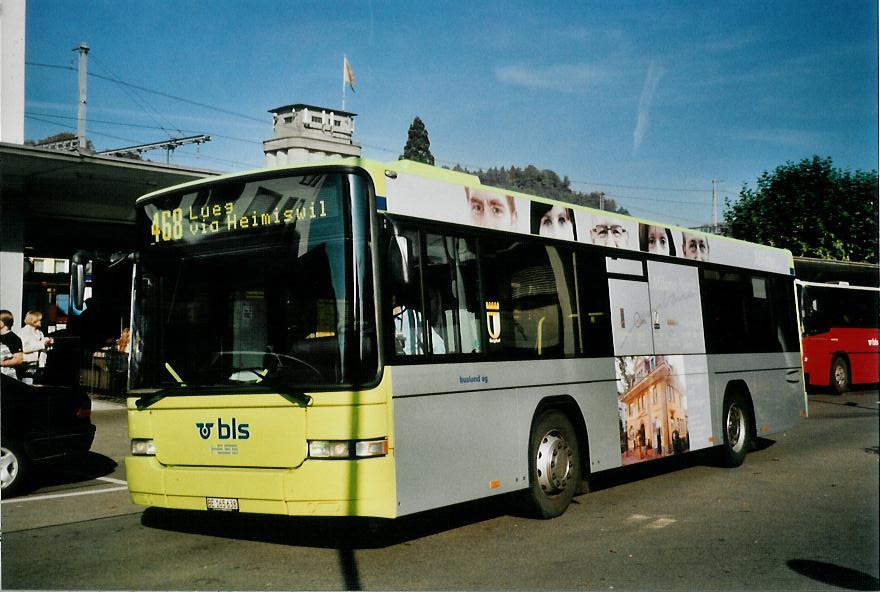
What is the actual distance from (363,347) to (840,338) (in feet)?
77.6

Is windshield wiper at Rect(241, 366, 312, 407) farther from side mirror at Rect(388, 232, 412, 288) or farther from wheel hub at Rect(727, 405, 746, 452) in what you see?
wheel hub at Rect(727, 405, 746, 452)

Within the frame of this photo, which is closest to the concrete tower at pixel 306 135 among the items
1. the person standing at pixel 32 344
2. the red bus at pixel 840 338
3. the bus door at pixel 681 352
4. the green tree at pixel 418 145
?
the person standing at pixel 32 344

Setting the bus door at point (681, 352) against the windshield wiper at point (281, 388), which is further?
the bus door at point (681, 352)

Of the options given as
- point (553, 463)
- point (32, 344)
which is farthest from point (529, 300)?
point (32, 344)

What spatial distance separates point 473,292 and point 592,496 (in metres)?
3.31

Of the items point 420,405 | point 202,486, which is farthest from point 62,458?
point 420,405

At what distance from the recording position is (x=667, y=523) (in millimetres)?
8133

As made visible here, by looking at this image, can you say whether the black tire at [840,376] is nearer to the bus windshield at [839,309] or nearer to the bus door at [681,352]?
the bus windshield at [839,309]

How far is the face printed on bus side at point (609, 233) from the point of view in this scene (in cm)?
983

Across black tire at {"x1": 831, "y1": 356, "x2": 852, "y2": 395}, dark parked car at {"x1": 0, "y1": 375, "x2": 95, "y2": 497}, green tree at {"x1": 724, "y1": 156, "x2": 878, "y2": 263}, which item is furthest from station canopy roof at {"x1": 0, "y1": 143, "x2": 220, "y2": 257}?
green tree at {"x1": 724, "y1": 156, "x2": 878, "y2": 263}

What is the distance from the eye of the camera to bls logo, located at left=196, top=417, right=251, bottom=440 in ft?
22.8

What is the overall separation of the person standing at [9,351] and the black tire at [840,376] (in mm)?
22349

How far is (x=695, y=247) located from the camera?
1177cm

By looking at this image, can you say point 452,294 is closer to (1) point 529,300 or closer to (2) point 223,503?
(1) point 529,300
